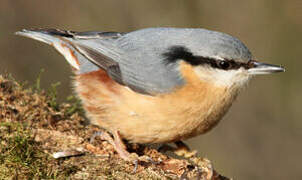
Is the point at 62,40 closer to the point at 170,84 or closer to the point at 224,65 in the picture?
the point at 170,84

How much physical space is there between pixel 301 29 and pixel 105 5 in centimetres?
344

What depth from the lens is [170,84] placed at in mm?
3963

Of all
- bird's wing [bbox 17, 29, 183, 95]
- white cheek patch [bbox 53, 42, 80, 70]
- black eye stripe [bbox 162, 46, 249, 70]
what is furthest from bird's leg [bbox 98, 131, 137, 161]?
white cheek patch [bbox 53, 42, 80, 70]

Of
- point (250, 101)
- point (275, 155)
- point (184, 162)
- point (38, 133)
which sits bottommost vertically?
point (275, 155)

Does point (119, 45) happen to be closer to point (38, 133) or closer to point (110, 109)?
point (110, 109)

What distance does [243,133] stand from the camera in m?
8.23

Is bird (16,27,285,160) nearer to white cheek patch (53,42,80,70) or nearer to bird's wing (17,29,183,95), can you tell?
bird's wing (17,29,183,95)

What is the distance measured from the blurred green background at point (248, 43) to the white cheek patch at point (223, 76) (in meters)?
4.03

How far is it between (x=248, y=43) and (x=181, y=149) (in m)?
4.47

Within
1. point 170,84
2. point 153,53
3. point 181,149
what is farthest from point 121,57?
point 181,149

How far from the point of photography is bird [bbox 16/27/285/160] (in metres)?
3.89

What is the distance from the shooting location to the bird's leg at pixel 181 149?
14.4ft

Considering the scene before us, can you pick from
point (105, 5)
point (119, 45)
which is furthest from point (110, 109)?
point (105, 5)

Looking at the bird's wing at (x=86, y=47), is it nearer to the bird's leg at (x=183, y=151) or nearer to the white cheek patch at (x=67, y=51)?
the white cheek patch at (x=67, y=51)
